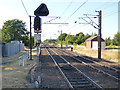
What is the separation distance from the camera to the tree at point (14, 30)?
5166 cm

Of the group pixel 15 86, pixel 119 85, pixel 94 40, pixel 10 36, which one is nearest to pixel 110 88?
pixel 119 85

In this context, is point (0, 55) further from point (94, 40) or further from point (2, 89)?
point (94, 40)

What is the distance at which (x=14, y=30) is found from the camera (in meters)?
54.1

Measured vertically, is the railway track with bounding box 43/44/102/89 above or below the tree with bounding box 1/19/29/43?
below

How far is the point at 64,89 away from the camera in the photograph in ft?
25.2

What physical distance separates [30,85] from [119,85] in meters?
5.11

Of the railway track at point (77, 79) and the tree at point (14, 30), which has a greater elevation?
the tree at point (14, 30)

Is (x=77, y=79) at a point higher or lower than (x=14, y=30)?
lower

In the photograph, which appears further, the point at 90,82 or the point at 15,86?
the point at 90,82

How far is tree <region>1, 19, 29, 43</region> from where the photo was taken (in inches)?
2034

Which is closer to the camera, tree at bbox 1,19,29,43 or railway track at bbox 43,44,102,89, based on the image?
railway track at bbox 43,44,102,89

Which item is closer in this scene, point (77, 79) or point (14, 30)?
point (77, 79)

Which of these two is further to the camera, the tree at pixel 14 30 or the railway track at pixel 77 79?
the tree at pixel 14 30

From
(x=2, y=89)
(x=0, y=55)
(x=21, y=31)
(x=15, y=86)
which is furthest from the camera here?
(x=21, y=31)
